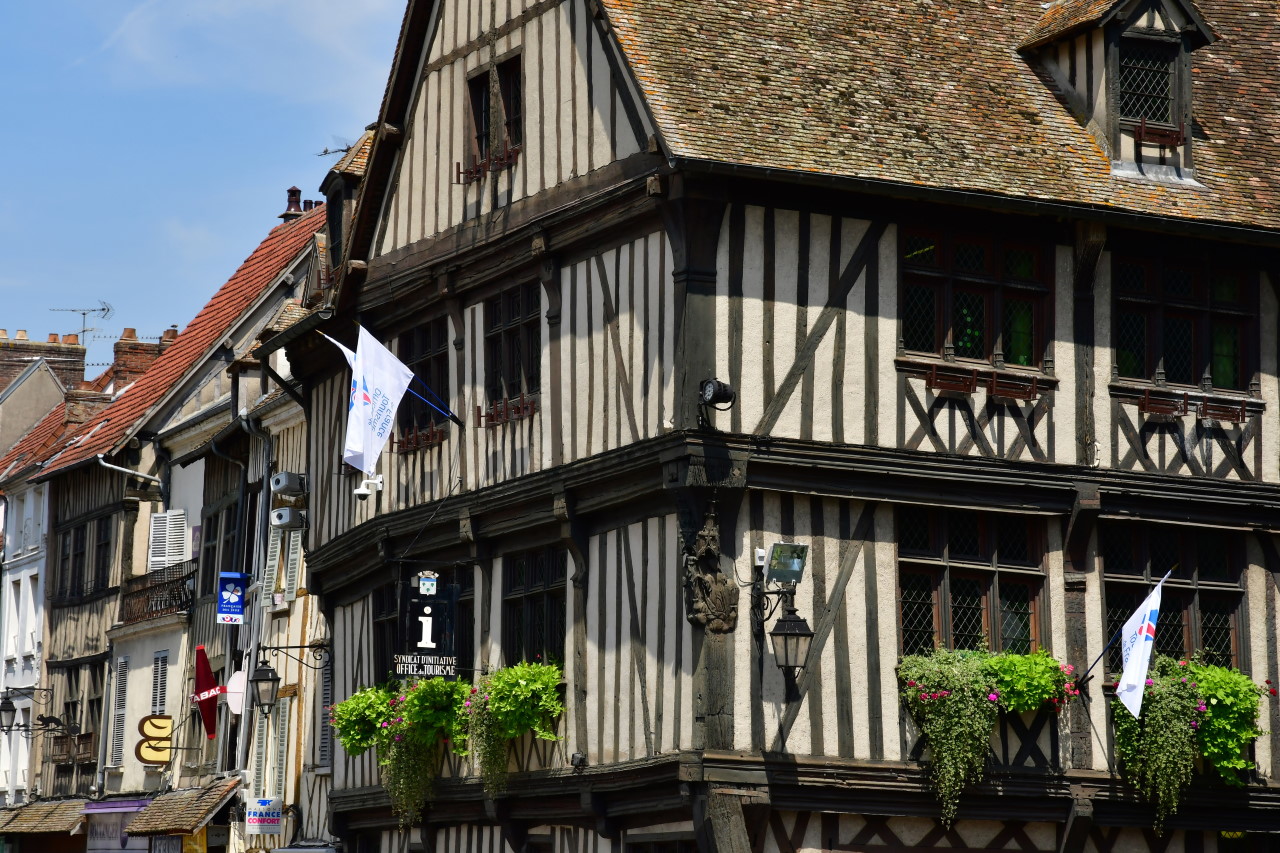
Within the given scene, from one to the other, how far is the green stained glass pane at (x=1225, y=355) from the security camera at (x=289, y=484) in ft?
36.0

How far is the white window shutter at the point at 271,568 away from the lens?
28.5 meters

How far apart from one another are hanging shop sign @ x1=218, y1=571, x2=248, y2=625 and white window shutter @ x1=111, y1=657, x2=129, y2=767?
645cm

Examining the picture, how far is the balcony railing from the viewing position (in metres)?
32.2

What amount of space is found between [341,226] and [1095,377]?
32.5 feet

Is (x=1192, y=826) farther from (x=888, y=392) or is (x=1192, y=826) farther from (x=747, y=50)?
(x=747, y=50)

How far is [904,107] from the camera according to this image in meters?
19.1

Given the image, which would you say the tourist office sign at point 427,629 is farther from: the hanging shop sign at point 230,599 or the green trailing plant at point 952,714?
the hanging shop sign at point 230,599

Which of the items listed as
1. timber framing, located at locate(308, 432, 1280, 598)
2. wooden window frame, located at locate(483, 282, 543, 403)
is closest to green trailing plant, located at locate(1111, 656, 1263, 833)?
timber framing, located at locate(308, 432, 1280, 598)

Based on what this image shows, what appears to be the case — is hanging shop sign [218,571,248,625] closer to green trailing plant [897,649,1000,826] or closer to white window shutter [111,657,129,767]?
white window shutter [111,657,129,767]

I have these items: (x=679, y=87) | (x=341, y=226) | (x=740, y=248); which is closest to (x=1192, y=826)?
(x=740, y=248)

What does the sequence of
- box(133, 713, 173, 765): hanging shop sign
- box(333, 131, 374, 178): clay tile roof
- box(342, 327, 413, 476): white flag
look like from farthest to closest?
1. box(133, 713, 173, 765): hanging shop sign
2. box(333, 131, 374, 178): clay tile roof
3. box(342, 327, 413, 476): white flag

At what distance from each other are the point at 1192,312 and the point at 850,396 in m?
3.58

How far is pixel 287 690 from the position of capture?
27578 millimetres

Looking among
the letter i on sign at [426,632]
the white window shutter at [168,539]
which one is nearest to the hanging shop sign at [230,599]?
the white window shutter at [168,539]
